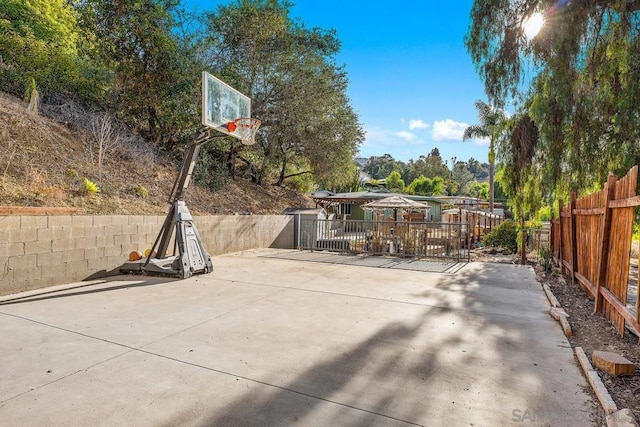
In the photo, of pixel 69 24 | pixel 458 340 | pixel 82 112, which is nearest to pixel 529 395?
pixel 458 340

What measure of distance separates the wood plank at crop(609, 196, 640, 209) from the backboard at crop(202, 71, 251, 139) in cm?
614

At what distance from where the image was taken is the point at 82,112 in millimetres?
10078

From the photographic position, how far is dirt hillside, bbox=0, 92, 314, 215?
654cm

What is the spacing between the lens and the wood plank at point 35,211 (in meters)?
5.24

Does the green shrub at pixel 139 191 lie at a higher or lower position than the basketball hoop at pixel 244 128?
lower

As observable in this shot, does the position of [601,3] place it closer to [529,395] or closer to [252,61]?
[529,395]

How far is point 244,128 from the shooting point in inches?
315

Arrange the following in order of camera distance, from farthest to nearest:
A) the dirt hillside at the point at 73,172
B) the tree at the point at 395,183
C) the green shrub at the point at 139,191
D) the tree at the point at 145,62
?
the tree at the point at 395,183 < the tree at the point at 145,62 < the green shrub at the point at 139,191 < the dirt hillside at the point at 73,172

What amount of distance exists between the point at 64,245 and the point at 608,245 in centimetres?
783

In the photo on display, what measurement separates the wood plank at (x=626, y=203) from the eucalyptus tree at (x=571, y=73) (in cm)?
345

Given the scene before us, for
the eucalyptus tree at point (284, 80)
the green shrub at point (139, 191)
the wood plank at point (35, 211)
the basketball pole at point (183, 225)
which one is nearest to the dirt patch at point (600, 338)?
the basketball pole at point (183, 225)

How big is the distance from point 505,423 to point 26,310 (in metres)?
5.26

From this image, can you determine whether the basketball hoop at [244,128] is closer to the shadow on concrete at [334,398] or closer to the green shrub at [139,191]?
the green shrub at [139,191]

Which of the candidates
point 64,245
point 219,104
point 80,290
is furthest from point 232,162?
point 80,290
